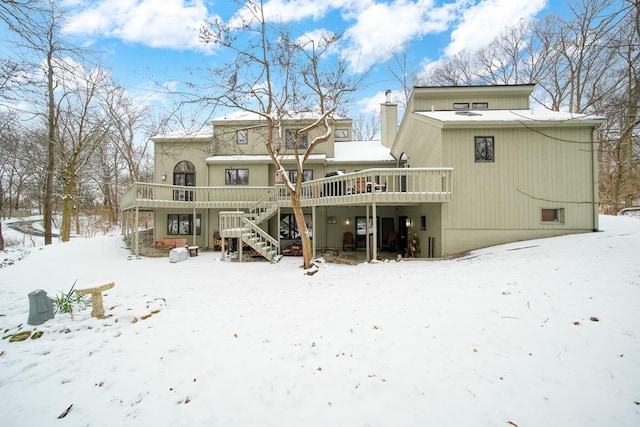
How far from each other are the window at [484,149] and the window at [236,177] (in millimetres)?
11121

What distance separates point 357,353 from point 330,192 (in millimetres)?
7688

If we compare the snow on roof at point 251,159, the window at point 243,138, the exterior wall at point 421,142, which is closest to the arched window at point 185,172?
the snow on roof at point 251,159

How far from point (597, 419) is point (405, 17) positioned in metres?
4.93

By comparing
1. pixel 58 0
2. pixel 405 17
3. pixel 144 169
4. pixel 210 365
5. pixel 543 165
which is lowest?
pixel 210 365

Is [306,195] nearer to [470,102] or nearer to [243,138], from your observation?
[243,138]

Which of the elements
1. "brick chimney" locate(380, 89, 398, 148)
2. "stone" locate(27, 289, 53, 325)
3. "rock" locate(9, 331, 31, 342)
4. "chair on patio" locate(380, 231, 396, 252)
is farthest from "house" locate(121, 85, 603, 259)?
"rock" locate(9, 331, 31, 342)

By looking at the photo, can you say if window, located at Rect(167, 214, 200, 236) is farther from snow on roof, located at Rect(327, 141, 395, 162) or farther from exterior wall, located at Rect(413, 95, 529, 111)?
exterior wall, located at Rect(413, 95, 529, 111)

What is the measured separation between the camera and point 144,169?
25359 mm

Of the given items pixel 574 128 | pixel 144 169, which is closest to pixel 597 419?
pixel 574 128

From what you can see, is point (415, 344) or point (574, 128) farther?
point (574, 128)

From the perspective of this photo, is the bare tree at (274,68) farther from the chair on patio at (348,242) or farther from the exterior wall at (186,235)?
the exterior wall at (186,235)

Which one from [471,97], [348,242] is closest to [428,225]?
[348,242]

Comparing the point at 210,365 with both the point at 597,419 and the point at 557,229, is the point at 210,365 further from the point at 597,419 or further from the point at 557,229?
the point at 557,229

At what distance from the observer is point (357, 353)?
3.45 metres
